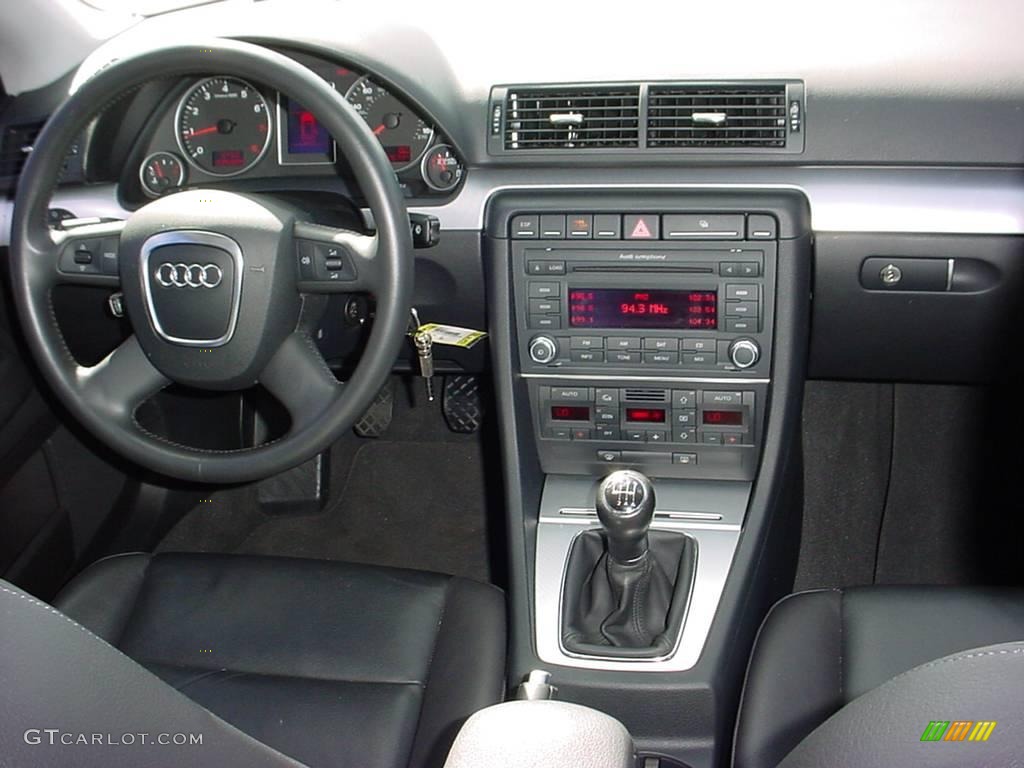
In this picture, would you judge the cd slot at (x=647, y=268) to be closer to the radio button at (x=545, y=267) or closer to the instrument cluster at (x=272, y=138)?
the radio button at (x=545, y=267)

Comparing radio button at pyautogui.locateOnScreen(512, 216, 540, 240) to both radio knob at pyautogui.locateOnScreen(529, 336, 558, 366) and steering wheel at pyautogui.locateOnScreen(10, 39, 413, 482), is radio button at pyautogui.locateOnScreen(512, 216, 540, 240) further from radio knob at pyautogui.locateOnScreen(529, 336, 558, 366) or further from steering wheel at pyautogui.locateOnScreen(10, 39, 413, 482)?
steering wheel at pyautogui.locateOnScreen(10, 39, 413, 482)

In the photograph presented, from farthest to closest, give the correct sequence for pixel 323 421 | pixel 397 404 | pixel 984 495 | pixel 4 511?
1. pixel 397 404
2. pixel 984 495
3. pixel 4 511
4. pixel 323 421

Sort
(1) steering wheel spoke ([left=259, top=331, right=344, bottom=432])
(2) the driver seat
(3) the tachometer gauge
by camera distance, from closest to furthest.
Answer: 1. (2) the driver seat
2. (1) steering wheel spoke ([left=259, top=331, right=344, bottom=432])
3. (3) the tachometer gauge

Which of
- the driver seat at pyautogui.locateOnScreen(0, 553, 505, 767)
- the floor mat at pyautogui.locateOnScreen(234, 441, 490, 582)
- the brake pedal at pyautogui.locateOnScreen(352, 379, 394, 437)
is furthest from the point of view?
the brake pedal at pyautogui.locateOnScreen(352, 379, 394, 437)

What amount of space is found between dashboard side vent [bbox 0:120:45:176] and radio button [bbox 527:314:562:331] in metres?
0.95

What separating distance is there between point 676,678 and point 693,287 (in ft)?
1.95

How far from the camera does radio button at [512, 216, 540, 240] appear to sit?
1886mm

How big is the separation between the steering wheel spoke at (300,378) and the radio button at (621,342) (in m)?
0.50

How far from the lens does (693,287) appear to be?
1.86 m

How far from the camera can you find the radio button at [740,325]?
73.5 inches

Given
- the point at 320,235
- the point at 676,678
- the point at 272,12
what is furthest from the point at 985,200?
the point at 272,12

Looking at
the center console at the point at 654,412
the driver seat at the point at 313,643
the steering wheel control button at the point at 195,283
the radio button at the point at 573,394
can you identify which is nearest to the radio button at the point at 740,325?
the center console at the point at 654,412

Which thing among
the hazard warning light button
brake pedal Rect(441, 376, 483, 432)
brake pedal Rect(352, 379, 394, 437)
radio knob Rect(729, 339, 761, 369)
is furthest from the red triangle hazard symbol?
brake pedal Rect(352, 379, 394, 437)

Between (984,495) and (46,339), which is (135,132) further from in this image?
(984,495)
